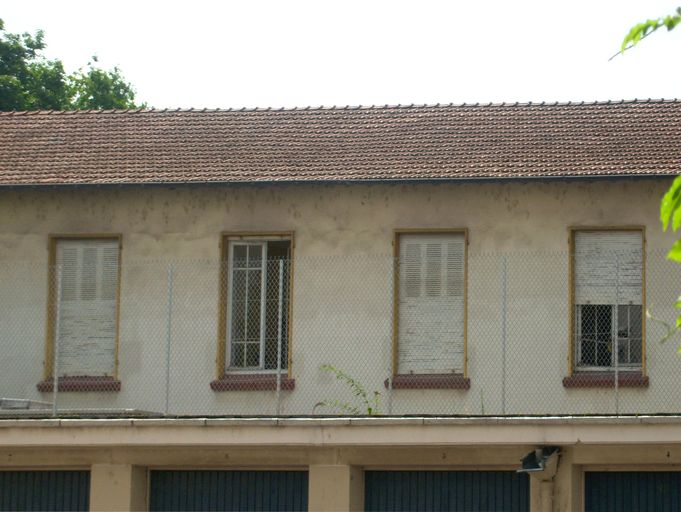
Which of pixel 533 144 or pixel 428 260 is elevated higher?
pixel 533 144

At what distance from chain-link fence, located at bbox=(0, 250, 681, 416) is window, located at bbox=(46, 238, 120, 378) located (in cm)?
2

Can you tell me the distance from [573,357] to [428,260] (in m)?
2.43

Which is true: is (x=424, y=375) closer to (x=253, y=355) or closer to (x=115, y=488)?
(x=253, y=355)

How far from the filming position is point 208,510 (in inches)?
811

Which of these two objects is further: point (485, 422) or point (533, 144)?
point (533, 144)

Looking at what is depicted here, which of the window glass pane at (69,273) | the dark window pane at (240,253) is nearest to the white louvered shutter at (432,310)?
the dark window pane at (240,253)

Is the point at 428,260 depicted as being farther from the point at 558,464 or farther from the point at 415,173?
the point at 558,464

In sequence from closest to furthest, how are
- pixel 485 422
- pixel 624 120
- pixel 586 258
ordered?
pixel 485 422 → pixel 586 258 → pixel 624 120

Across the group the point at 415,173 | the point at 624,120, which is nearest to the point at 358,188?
the point at 415,173

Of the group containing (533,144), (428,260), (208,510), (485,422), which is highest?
(533,144)

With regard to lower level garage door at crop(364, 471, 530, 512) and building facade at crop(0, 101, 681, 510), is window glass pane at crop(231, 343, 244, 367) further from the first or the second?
lower level garage door at crop(364, 471, 530, 512)

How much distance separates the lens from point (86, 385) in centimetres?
2253

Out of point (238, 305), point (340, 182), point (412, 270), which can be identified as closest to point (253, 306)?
point (238, 305)

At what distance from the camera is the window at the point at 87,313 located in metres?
22.8
